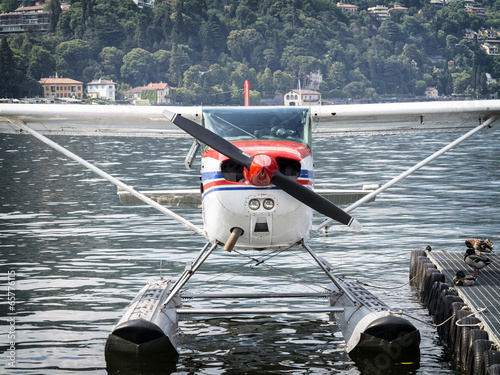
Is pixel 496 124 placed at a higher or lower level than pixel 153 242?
higher

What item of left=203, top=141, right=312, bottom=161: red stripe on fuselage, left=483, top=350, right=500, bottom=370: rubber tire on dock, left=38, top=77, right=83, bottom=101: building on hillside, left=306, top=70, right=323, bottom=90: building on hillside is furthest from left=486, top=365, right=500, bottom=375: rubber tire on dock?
left=306, top=70, right=323, bottom=90: building on hillside

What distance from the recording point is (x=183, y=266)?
1491 cm

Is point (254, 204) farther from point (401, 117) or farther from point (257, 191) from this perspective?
point (401, 117)

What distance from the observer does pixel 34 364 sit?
30.6ft

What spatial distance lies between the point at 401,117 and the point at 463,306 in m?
2.93

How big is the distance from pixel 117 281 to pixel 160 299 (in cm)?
362

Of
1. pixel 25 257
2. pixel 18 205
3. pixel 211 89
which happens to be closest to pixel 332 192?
pixel 25 257

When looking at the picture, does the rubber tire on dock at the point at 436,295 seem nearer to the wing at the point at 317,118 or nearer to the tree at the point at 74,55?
the wing at the point at 317,118

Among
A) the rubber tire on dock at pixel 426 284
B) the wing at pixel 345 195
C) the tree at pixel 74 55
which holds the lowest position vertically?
the rubber tire on dock at pixel 426 284

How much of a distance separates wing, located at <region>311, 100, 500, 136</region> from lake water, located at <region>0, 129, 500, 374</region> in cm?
50

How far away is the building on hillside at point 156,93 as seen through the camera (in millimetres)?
167500

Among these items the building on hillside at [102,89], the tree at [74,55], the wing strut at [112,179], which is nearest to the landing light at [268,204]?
the wing strut at [112,179]

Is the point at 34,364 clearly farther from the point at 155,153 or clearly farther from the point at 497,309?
the point at 155,153

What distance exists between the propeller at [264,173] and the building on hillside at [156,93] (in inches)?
6282
